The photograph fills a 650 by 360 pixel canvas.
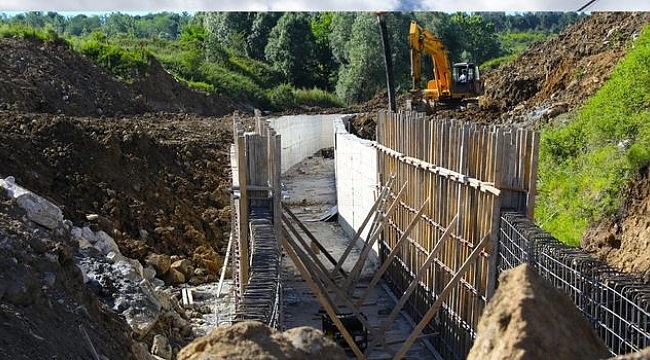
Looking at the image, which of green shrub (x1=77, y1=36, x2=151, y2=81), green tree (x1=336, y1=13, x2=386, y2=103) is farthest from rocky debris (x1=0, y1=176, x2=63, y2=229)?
green tree (x1=336, y1=13, x2=386, y2=103)

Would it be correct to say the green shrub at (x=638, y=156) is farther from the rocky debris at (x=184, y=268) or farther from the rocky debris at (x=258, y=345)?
the rocky debris at (x=258, y=345)

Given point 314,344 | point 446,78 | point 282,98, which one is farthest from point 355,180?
point 282,98

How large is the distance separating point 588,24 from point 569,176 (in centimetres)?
1229

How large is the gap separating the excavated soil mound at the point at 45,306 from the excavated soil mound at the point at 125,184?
2.97 meters

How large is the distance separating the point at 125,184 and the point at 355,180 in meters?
4.85

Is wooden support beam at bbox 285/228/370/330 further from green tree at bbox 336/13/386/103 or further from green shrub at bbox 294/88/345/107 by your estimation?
green tree at bbox 336/13/386/103

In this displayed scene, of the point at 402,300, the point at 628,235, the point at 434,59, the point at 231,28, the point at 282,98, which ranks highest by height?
the point at 231,28

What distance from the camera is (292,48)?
5381cm

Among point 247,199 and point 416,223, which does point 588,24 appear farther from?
point 247,199

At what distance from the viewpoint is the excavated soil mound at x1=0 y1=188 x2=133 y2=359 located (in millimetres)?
5000

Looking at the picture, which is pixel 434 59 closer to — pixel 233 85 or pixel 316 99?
pixel 233 85

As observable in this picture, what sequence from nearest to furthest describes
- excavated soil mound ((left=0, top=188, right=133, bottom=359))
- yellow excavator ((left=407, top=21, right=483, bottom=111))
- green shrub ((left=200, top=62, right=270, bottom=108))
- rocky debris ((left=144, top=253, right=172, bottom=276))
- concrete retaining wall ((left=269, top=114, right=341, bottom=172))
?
excavated soil mound ((left=0, top=188, right=133, bottom=359)) → rocky debris ((left=144, top=253, right=172, bottom=276)) → concrete retaining wall ((left=269, top=114, right=341, bottom=172)) → yellow excavator ((left=407, top=21, right=483, bottom=111)) → green shrub ((left=200, top=62, right=270, bottom=108))

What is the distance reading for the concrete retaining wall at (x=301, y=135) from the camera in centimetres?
2311

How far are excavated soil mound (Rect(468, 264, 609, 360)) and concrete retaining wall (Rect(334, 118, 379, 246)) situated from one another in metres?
9.53
